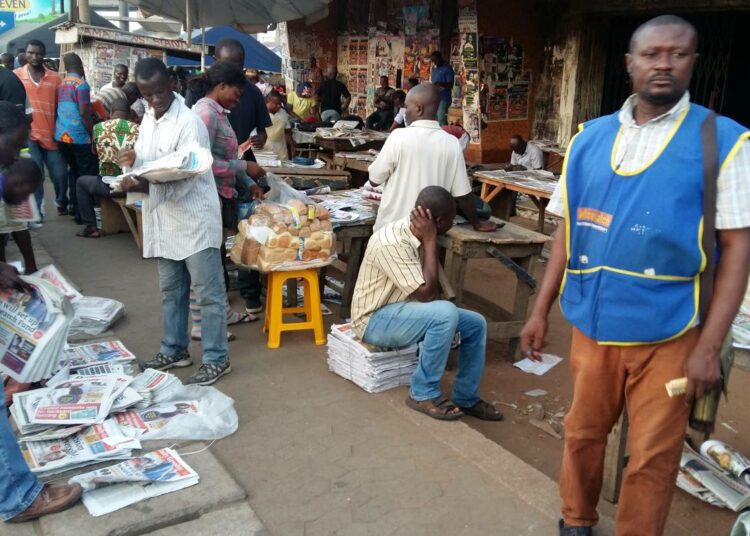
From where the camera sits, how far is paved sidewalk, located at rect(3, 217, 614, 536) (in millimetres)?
2842

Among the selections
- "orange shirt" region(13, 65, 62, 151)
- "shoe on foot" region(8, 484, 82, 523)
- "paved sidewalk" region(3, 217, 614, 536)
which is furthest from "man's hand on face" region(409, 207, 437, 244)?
"orange shirt" region(13, 65, 62, 151)

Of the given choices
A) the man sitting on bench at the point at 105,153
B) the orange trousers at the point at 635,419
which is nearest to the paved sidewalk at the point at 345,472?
the orange trousers at the point at 635,419

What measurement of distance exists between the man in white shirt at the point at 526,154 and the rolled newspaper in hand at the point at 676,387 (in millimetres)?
7051

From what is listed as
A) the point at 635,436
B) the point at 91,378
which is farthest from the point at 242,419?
the point at 635,436

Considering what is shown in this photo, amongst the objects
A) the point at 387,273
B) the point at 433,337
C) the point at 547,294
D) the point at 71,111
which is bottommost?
the point at 433,337

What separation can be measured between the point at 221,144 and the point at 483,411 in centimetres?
240

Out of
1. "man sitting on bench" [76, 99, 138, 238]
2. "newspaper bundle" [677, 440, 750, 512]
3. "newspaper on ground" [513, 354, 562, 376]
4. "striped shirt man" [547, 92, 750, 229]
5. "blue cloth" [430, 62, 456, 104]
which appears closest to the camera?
"striped shirt man" [547, 92, 750, 229]

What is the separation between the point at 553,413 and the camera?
4.28 metres

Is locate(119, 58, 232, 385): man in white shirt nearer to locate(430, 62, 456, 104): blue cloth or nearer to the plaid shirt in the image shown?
the plaid shirt

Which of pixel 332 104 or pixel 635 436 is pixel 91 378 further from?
pixel 332 104

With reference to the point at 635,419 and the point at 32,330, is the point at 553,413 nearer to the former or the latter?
the point at 635,419

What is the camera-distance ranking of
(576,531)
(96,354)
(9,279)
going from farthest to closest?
(96,354), (9,279), (576,531)

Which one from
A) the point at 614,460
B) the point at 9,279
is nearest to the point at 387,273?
the point at 614,460

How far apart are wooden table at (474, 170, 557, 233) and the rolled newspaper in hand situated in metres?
4.98
